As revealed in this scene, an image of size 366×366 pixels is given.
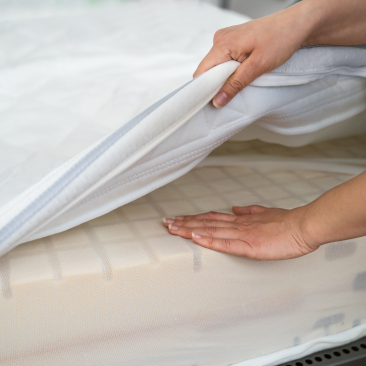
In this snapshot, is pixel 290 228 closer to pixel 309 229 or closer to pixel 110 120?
pixel 309 229

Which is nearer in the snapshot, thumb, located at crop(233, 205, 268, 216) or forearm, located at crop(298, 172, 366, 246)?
forearm, located at crop(298, 172, 366, 246)

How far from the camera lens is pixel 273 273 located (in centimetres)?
56

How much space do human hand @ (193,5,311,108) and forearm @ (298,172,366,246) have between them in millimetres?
184

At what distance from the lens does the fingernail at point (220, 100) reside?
0.54m

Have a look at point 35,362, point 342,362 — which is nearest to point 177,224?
point 35,362

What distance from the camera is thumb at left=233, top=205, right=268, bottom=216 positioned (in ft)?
2.01

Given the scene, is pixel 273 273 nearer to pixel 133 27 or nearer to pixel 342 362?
pixel 342 362

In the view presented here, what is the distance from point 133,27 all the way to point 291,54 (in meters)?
0.84

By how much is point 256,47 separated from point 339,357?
1.58 ft

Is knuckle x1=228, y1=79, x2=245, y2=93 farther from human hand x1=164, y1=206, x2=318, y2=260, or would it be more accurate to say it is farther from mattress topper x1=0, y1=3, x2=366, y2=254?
human hand x1=164, y1=206, x2=318, y2=260

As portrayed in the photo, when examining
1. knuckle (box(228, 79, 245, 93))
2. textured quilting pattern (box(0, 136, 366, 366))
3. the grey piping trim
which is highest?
knuckle (box(228, 79, 245, 93))

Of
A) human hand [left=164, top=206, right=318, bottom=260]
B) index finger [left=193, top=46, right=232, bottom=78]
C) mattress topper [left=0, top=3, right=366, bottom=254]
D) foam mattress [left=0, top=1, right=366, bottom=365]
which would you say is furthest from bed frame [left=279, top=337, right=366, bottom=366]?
index finger [left=193, top=46, right=232, bottom=78]

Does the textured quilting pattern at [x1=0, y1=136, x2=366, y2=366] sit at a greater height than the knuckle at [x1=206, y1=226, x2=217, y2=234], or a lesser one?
lesser

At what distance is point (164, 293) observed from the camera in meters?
0.51
